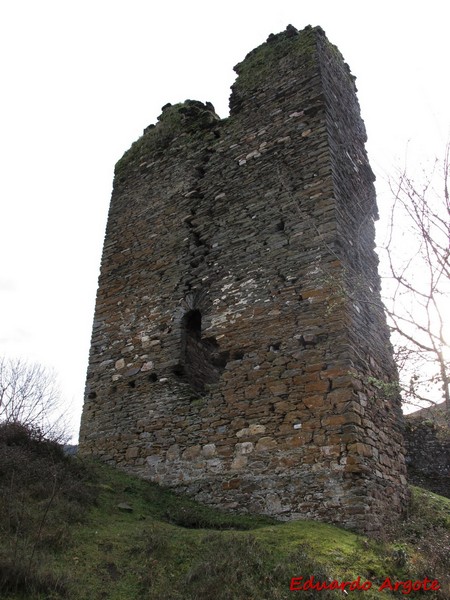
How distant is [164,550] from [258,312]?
145 inches

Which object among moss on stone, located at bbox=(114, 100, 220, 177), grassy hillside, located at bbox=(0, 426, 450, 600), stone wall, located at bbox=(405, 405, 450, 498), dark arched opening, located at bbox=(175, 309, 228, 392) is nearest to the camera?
grassy hillside, located at bbox=(0, 426, 450, 600)

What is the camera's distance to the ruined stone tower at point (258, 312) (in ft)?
21.5

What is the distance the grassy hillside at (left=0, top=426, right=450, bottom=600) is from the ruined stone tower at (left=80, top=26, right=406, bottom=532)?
55 centimetres

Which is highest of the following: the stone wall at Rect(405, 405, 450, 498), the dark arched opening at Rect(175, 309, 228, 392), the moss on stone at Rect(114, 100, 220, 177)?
the moss on stone at Rect(114, 100, 220, 177)

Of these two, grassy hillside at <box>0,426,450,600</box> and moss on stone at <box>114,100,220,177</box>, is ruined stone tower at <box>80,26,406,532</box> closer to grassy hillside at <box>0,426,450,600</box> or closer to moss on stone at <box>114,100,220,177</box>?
moss on stone at <box>114,100,220,177</box>

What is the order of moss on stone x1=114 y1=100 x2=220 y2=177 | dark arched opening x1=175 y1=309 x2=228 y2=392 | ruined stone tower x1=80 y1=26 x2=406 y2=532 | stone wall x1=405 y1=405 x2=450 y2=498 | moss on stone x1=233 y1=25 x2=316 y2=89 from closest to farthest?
ruined stone tower x1=80 y1=26 x2=406 y2=532
dark arched opening x1=175 y1=309 x2=228 y2=392
moss on stone x1=233 y1=25 x2=316 y2=89
stone wall x1=405 y1=405 x2=450 y2=498
moss on stone x1=114 y1=100 x2=220 y2=177

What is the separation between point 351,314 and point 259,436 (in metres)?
2.07

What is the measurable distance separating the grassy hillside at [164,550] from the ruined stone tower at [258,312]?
0.55 meters

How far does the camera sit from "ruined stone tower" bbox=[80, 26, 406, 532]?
6566 mm

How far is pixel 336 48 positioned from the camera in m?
10.4
